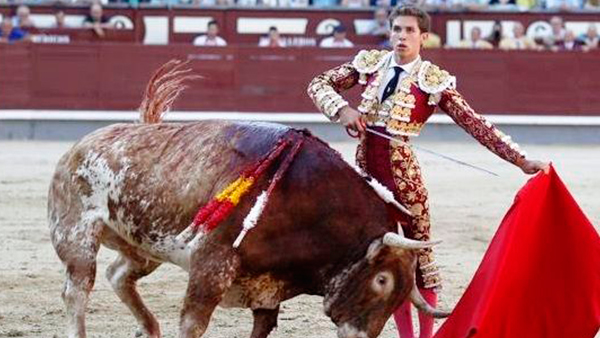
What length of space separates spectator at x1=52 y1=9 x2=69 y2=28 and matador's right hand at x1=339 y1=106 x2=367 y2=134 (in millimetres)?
9532

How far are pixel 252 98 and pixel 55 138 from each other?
1828mm

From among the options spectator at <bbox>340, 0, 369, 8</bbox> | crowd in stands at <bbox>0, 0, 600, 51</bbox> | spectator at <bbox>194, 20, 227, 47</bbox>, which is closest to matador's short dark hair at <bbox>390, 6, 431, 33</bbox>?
crowd in stands at <bbox>0, 0, 600, 51</bbox>

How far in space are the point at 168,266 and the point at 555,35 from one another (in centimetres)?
831

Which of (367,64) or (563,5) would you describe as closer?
(367,64)

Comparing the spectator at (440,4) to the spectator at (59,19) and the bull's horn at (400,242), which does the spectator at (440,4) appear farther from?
the bull's horn at (400,242)

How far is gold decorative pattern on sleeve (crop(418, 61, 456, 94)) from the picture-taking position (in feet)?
14.2

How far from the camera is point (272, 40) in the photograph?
1373 centimetres

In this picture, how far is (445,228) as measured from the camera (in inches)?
305

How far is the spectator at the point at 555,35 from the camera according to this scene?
13906 mm

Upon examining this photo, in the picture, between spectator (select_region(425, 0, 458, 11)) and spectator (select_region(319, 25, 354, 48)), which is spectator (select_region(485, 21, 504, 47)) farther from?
spectator (select_region(319, 25, 354, 48))

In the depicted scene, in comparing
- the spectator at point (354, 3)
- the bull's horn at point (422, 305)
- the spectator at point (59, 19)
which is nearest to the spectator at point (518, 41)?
the spectator at point (354, 3)

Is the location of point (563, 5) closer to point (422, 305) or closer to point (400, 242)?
point (422, 305)

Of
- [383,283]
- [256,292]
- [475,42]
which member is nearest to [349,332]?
[383,283]

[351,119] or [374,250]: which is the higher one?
[351,119]
